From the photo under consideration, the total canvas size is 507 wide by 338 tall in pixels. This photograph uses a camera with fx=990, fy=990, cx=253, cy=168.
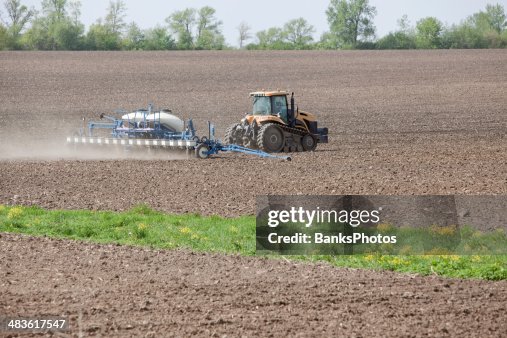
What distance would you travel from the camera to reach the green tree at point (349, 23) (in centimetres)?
8569

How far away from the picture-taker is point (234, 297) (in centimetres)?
1152

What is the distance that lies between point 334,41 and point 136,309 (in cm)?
7637

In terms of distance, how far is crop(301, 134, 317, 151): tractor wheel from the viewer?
31.0 m

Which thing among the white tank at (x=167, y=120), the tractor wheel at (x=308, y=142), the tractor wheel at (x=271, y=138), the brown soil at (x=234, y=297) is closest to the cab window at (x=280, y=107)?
the tractor wheel at (x=271, y=138)

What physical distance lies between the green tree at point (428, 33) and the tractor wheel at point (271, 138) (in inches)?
2208

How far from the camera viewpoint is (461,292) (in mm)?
11805

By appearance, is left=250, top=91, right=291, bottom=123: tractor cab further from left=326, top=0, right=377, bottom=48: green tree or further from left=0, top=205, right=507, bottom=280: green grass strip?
left=326, top=0, right=377, bottom=48: green tree

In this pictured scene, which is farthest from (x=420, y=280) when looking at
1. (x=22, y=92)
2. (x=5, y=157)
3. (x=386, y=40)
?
(x=386, y=40)

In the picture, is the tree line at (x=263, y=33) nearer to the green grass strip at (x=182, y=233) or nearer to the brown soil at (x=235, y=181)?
the brown soil at (x=235, y=181)

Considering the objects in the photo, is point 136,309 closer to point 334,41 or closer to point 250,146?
point 250,146

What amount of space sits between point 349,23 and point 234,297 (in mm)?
76931

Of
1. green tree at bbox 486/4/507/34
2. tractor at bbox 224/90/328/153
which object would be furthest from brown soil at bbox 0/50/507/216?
green tree at bbox 486/4/507/34

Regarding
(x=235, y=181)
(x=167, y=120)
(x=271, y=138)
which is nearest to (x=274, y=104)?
(x=271, y=138)

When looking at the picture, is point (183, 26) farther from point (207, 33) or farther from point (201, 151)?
point (201, 151)
